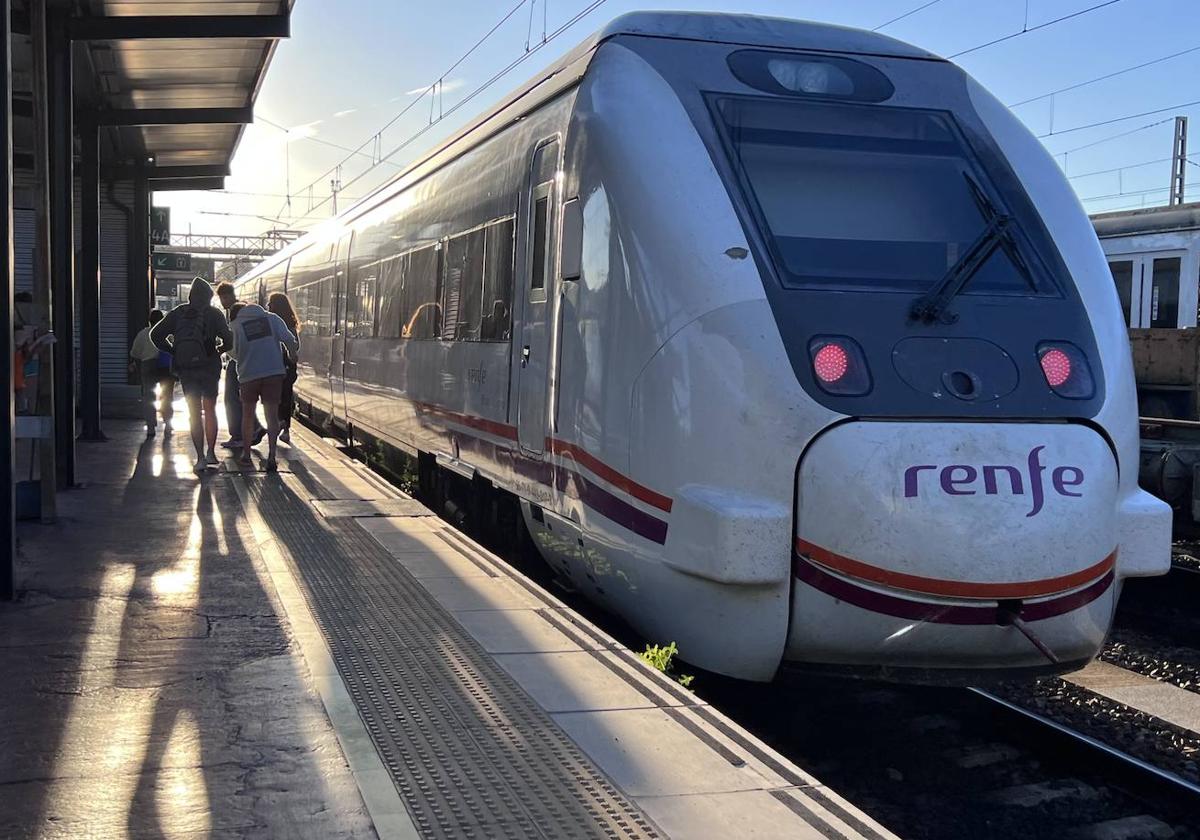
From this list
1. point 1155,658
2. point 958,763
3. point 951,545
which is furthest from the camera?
point 1155,658

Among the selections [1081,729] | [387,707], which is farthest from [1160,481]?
[387,707]

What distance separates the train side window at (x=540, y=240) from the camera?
619 cm

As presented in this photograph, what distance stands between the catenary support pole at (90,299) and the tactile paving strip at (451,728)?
810 cm

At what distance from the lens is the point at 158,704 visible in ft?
13.9

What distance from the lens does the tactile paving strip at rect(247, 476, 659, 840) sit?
3.27 metres

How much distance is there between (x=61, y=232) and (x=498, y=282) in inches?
189

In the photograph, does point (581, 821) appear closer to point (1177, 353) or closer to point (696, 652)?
point (696, 652)

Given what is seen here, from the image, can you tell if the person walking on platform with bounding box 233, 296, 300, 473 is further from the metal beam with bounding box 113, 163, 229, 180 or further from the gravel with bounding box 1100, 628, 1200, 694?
the metal beam with bounding box 113, 163, 229, 180

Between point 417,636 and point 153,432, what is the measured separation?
1093 cm

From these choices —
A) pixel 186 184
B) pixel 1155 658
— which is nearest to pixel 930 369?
pixel 1155 658

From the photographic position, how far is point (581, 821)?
3260 mm

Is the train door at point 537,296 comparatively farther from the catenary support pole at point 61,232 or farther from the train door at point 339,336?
the train door at point 339,336

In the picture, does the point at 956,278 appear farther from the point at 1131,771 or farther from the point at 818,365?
the point at 1131,771

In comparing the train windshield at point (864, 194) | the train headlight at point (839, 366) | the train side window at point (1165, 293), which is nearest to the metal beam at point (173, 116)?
the train side window at point (1165, 293)
